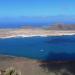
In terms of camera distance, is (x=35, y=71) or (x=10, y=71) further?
(x=35, y=71)

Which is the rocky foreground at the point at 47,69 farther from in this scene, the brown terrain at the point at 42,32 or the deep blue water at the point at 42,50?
the brown terrain at the point at 42,32

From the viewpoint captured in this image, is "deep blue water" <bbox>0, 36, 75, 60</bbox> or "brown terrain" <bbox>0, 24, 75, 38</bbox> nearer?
"deep blue water" <bbox>0, 36, 75, 60</bbox>

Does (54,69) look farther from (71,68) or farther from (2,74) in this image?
(2,74)

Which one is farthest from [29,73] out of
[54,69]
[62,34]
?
[62,34]

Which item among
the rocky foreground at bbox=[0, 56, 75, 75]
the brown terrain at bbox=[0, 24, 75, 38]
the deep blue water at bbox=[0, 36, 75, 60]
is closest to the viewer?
the rocky foreground at bbox=[0, 56, 75, 75]

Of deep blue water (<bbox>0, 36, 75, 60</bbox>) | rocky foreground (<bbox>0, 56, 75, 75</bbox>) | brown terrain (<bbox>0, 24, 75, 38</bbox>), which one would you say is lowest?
deep blue water (<bbox>0, 36, 75, 60</bbox>)

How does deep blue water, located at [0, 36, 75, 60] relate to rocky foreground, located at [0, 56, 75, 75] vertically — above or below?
below

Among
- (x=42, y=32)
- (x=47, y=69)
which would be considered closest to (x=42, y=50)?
(x=47, y=69)

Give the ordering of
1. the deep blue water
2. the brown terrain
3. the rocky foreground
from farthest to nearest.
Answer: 1. the brown terrain
2. the deep blue water
3. the rocky foreground

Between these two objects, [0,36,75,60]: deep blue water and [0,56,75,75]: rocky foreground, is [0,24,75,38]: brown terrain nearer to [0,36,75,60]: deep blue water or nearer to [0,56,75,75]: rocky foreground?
[0,36,75,60]: deep blue water

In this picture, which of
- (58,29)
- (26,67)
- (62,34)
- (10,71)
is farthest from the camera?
(58,29)

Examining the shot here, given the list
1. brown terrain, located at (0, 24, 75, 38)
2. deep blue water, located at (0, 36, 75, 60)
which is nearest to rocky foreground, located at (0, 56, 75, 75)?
deep blue water, located at (0, 36, 75, 60)
